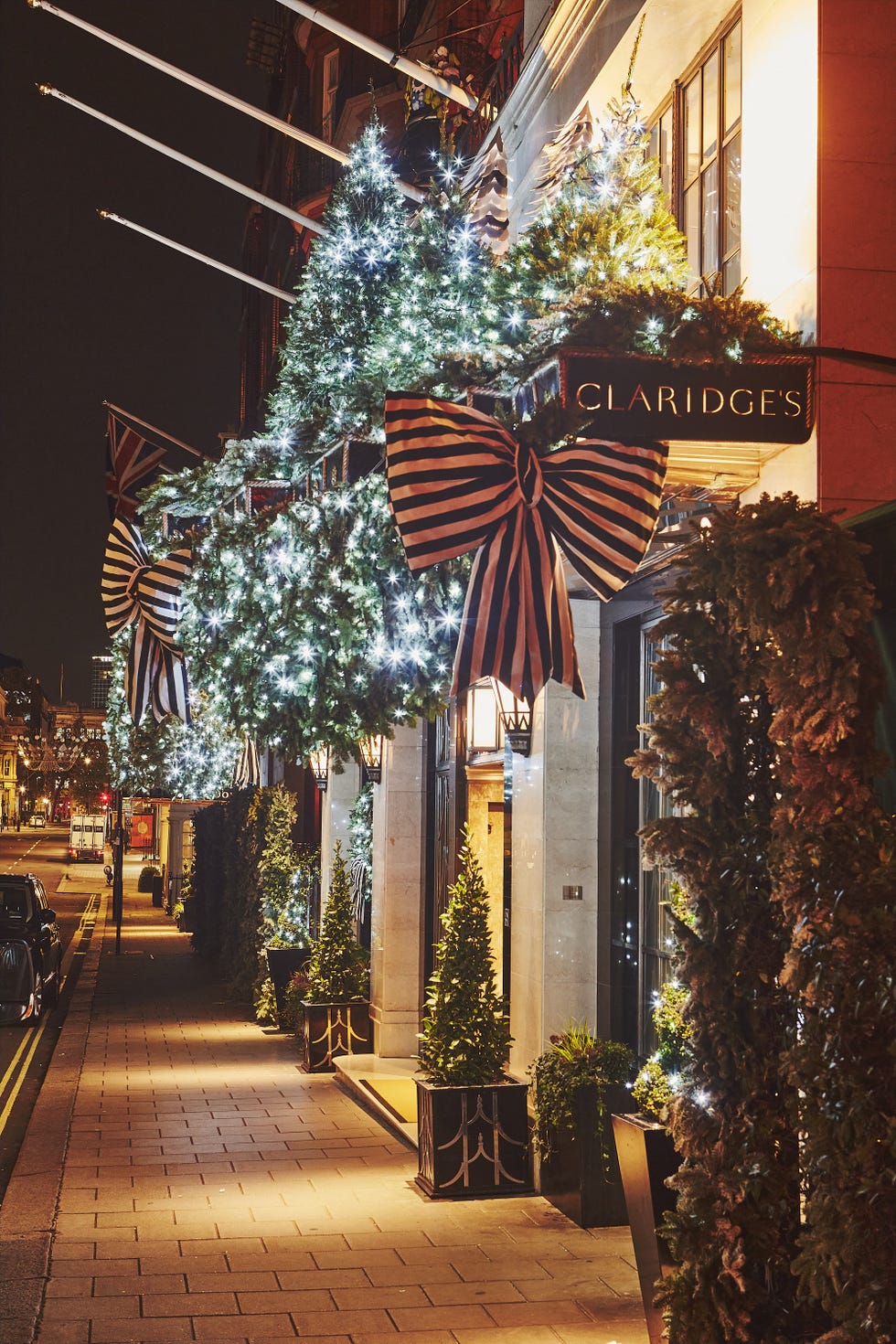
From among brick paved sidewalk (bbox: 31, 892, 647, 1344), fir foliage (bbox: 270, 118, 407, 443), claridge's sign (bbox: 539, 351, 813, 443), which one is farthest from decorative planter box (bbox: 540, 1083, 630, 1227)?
fir foliage (bbox: 270, 118, 407, 443)

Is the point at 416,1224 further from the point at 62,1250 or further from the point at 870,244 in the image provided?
the point at 870,244

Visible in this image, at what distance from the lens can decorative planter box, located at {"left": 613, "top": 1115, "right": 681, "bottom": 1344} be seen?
18.9 ft

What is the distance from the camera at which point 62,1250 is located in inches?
333

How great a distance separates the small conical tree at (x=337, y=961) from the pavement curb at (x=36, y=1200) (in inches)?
111

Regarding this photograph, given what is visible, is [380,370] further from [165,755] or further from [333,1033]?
[165,755]

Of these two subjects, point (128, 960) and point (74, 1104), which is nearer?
point (74, 1104)

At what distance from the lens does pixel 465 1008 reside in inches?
404

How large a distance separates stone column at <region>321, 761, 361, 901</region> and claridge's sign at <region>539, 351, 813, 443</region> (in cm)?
1405

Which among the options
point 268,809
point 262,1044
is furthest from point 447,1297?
point 268,809

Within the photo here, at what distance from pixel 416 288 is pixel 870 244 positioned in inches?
160

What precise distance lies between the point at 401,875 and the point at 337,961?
1.23 metres

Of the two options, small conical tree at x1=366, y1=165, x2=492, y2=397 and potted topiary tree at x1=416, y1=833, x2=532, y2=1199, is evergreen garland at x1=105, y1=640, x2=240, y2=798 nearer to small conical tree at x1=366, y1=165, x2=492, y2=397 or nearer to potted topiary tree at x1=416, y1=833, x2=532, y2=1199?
small conical tree at x1=366, y1=165, x2=492, y2=397

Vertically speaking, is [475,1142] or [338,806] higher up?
[338,806]

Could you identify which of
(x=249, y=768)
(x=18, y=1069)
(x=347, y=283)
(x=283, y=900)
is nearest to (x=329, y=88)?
(x=249, y=768)
